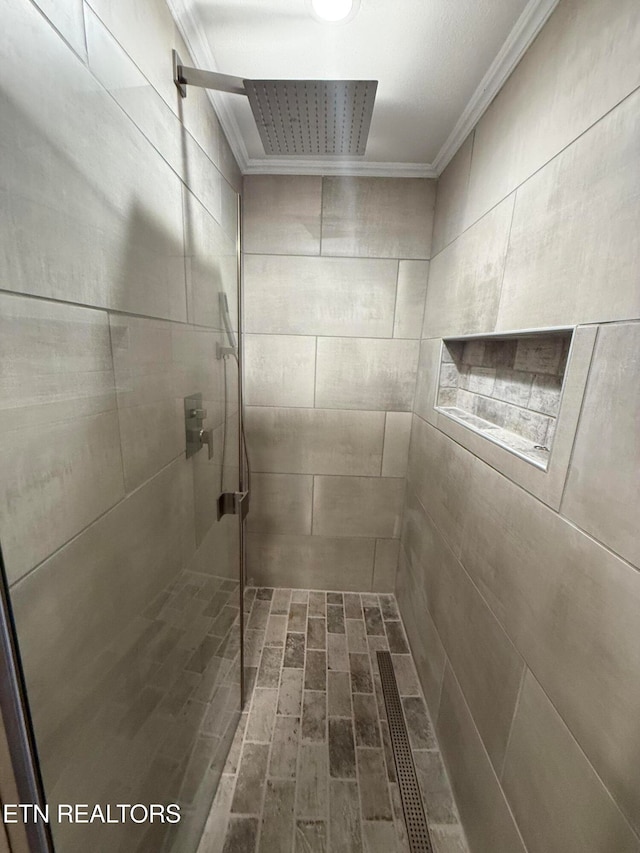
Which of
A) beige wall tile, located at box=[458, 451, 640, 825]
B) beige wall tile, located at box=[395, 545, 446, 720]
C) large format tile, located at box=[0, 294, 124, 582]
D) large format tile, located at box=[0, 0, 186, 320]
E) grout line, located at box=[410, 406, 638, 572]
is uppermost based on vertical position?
large format tile, located at box=[0, 0, 186, 320]

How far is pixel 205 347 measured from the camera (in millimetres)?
1028

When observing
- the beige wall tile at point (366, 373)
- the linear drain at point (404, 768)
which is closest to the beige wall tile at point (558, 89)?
the beige wall tile at point (366, 373)

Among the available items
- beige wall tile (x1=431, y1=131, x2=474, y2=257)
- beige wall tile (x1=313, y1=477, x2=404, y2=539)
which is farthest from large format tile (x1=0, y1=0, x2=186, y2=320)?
beige wall tile (x1=313, y1=477, x2=404, y2=539)

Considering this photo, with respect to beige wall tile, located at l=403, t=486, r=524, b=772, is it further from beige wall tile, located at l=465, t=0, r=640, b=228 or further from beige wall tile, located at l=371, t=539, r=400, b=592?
beige wall tile, located at l=465, t=0, r=640, b=228

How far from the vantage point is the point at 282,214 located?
65.1 inches

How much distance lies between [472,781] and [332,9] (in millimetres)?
2339

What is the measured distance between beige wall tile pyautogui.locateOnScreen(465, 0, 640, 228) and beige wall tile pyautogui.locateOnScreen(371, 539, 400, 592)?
1768 mm

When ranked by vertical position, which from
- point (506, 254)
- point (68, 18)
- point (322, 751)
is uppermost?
point (68, 18)

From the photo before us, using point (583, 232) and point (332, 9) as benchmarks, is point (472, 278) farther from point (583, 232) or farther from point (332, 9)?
point (332, 9)

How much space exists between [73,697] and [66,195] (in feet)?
2.59

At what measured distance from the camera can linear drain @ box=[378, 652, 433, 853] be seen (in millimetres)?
1028

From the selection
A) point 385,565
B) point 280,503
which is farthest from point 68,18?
point 385,565

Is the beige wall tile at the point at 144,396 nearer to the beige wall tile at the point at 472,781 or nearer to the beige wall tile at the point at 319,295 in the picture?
the beige wall tile at the point at 319,295

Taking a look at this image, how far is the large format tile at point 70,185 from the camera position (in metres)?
0.40
